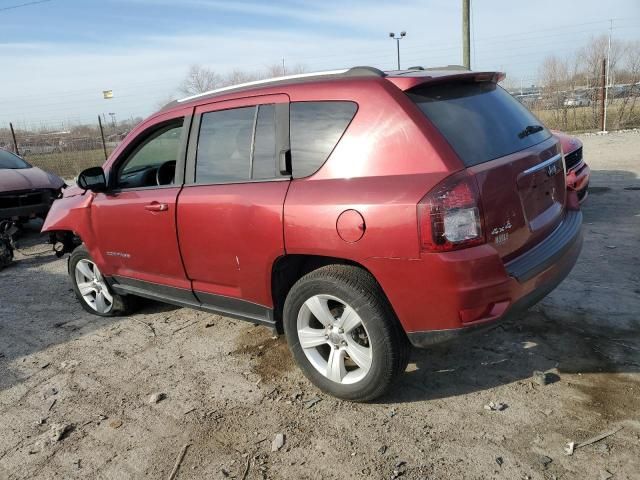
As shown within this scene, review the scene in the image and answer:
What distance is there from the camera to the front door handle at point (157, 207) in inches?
144

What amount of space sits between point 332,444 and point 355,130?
5.57ft

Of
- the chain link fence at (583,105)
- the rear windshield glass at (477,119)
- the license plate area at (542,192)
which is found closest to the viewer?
the rear windshield glass at (477,119)

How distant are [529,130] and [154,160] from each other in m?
3.08

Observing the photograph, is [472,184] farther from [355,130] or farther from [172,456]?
[172,456]

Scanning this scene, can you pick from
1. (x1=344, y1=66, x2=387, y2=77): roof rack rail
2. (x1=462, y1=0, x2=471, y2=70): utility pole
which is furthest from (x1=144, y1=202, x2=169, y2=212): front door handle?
(x1=462, y1=0, x2=471, y2=70): utility pole

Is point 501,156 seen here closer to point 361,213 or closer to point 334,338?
point 361,213

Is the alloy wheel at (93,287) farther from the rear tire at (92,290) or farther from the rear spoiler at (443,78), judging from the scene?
the rear spoiler at (443,78)

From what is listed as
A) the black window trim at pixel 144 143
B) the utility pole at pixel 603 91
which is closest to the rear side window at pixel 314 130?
the black window trim at pixel 144 143

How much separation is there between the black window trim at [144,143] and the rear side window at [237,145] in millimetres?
154

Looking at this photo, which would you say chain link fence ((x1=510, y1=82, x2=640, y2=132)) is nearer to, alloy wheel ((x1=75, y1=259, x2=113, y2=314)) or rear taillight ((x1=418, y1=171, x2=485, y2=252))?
alloy wheel ((x1=75, y1=259, x2=113, y2=314))

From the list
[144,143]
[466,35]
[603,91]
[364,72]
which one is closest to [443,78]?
[364,72]

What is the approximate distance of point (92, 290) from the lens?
4855 millimetres

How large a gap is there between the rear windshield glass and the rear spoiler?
32mm

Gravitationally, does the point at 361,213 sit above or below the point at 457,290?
above
